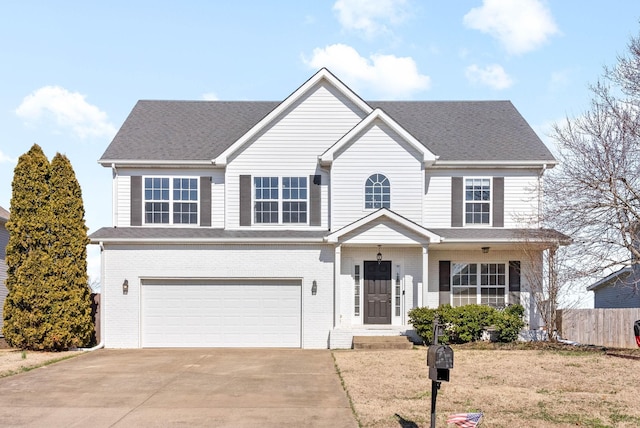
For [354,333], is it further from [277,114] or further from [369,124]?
[277,114]

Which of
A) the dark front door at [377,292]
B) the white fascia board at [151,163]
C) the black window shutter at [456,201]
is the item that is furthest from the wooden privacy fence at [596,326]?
the white fascia board at [151,163]

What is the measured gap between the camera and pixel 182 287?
21375 mm

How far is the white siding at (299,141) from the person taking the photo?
21.9 m

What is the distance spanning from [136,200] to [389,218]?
26.4ft

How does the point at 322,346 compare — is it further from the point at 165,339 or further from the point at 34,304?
the point at 34,304

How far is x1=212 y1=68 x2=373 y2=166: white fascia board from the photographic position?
71.1 ft

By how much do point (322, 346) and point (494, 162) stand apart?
7.93m

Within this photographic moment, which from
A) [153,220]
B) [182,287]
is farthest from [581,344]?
[153,220]

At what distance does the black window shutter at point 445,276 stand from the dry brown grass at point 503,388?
3431 millimetres

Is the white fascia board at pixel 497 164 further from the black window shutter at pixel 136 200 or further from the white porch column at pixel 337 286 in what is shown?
the black window shutter at pixel 136 200

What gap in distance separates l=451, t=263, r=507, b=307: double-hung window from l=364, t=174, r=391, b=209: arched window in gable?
311 cm

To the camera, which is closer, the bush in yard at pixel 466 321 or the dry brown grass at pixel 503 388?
the dry brown grass at pixel 503 388

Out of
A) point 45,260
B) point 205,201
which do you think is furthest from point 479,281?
point 45,260

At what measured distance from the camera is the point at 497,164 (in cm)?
2202
